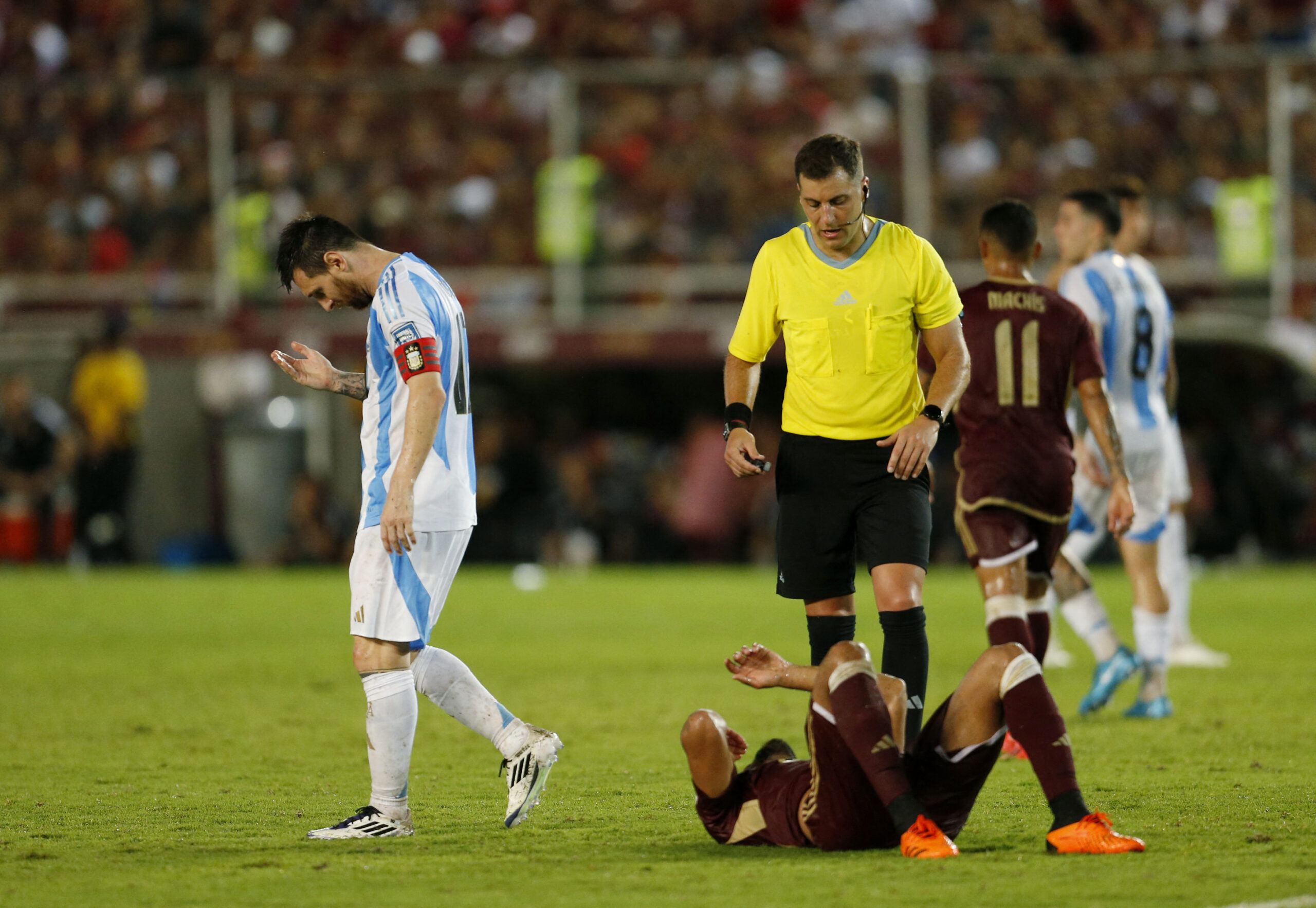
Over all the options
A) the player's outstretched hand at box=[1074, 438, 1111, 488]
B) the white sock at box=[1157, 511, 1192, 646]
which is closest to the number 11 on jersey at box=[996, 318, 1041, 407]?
the player's outstretched hand at box=[1074, 438, 1111, 488]

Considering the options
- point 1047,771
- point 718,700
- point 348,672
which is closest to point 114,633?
point 348,672

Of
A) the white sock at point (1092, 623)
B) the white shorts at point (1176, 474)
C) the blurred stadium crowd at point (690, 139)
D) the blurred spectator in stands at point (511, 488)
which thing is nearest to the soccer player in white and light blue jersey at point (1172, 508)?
the white shorts at point (1176, 474)

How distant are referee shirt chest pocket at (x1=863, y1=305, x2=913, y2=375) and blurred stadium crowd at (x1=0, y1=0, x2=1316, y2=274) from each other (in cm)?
1146

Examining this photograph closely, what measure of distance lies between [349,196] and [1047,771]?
1509 cm

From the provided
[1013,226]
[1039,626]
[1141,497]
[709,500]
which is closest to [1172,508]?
[1141,497]

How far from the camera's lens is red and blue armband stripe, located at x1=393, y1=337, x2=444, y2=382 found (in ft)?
18.5

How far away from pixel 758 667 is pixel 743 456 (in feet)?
3.49

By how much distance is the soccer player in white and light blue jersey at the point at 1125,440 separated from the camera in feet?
27.7

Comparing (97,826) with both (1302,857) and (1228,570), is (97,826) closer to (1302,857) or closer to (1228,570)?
(1302,857)

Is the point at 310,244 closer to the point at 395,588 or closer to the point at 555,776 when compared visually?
the point at 395,588

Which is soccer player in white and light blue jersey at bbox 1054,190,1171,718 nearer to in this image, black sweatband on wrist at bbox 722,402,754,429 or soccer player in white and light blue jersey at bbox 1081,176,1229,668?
soccer player in white and light blue jersey at bbox 1081,176,1229,668

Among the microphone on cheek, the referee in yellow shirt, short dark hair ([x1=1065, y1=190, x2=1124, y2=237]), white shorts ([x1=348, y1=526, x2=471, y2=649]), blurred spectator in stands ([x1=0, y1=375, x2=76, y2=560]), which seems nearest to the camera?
white shorts ([x1=348, y1=526, x2=471, y2=649])

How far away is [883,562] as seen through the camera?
19.6 feet

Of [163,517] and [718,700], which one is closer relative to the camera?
[718,700]
